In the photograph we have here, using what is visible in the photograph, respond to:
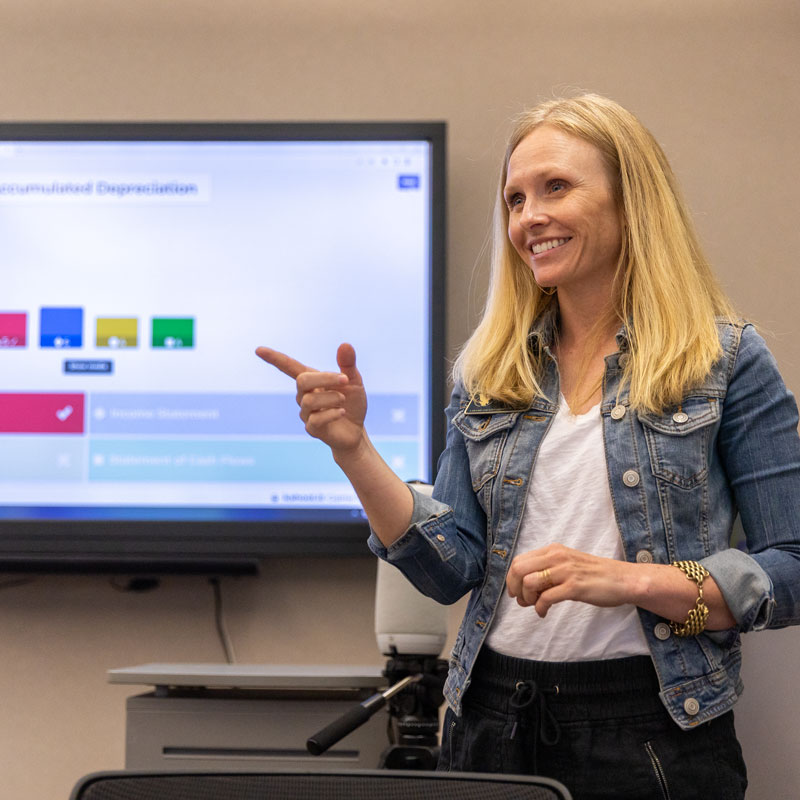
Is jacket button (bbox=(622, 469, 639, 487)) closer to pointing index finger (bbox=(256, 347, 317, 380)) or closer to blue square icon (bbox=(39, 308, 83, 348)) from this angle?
pointing index finger (bbox=(256, 347, 317, 380))

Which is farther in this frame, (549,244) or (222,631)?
(222,631)

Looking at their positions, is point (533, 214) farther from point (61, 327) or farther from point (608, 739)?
point (61, 327)

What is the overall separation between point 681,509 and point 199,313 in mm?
1564

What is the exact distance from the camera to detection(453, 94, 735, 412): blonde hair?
1.17 metres

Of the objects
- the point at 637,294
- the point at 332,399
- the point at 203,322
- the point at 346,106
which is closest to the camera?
the point at 332,399

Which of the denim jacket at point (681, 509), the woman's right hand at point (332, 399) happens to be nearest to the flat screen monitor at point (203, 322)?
the denim jacket at point (681, 509)

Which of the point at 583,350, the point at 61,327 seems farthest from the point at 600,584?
the point at 61,327

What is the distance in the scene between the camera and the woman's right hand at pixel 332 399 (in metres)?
1.10

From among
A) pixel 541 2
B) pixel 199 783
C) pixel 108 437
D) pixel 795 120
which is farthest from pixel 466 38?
pixel 199 783

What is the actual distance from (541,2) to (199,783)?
7.64ft

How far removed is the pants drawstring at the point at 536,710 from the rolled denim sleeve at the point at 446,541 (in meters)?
0.16

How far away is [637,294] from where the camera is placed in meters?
1.24

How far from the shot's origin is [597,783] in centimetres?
107

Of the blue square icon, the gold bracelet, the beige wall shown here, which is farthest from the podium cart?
the blue square icon
